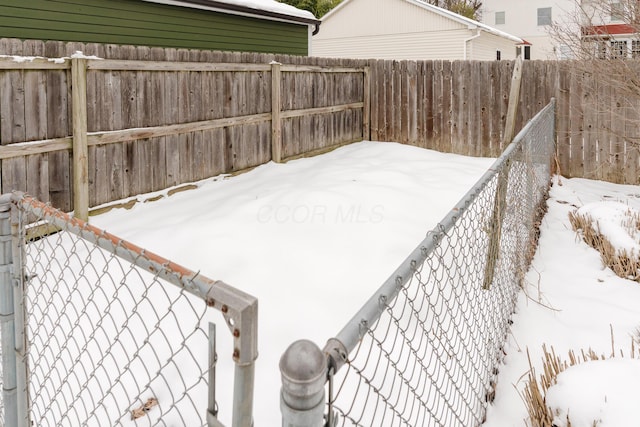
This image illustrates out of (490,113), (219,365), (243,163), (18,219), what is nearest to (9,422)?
(18,219)

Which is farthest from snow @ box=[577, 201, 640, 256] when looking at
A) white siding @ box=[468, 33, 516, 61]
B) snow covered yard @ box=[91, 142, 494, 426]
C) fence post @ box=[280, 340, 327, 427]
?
white siding @ box=[468, 33, 516, 61]

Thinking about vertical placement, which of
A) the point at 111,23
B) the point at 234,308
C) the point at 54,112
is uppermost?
the point at 111,23

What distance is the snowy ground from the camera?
3.04 meters

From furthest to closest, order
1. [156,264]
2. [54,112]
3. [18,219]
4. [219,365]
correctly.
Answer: [54,112] → [219,365] → [18,219] → [156,264]

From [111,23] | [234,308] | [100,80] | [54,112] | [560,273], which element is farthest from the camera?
[111,23]

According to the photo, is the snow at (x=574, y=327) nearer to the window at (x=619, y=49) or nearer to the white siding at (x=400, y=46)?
the window at (x=619, y=49)

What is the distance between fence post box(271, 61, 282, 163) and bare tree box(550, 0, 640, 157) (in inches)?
150

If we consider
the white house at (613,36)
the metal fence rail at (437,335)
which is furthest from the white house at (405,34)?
the metal fence rail at (437,335)

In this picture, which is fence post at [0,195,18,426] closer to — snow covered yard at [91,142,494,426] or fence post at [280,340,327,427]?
snow covered yard at [91,142,494,426]

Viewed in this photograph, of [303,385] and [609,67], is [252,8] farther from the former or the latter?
[303,385]

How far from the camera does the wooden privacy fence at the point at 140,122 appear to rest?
175 inches

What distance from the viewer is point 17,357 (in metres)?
1.88

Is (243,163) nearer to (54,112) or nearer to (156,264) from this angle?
(54,112)

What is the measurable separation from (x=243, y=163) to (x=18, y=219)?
5315 mm
